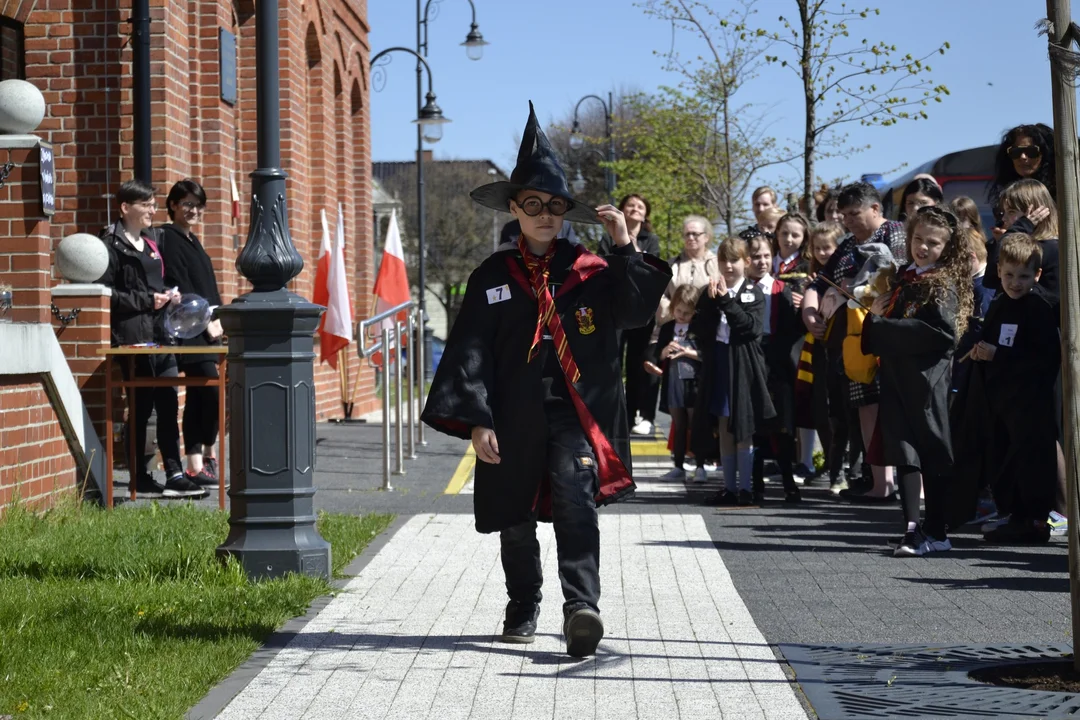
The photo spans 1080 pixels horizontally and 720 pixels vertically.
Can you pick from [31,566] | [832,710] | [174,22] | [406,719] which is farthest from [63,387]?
[832,710]

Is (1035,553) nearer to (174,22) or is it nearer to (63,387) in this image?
(63,387)

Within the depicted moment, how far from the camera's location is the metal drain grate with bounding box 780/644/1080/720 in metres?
4.97

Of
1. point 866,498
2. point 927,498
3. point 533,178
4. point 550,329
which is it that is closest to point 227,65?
point 866,498

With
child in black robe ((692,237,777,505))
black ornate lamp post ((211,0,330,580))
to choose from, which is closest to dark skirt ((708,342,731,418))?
child in black robe ((692,237,777,505))

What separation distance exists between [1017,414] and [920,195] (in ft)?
7.24

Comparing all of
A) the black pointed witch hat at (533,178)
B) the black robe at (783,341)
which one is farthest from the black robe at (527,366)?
the black robe at (783,341)

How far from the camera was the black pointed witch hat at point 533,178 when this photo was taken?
5.94m

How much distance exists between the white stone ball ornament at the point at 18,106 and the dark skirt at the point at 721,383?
472 centimetres

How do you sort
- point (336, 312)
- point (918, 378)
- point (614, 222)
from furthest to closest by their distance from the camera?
point (336, 312)
point (918, 378)
point (614, 222)

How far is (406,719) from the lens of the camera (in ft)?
16.2

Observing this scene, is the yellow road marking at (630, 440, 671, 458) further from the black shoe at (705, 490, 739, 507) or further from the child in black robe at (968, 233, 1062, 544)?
the child in black robe at (968, 233, 1062, 544)

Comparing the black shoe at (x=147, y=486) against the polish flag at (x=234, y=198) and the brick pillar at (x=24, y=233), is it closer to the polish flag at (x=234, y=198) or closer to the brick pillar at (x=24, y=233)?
the brick pillar at (x=24, y=233)

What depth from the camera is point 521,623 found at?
20.2 ft

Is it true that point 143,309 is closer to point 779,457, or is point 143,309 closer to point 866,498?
point 779,457
